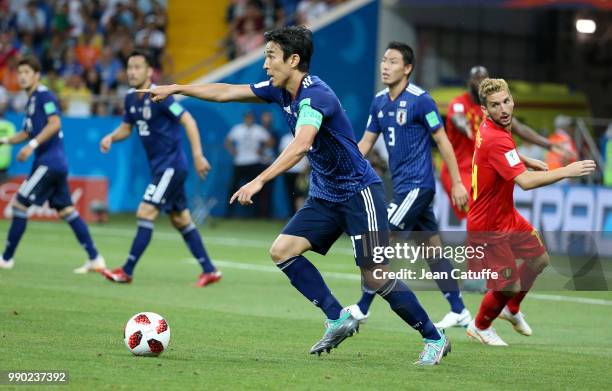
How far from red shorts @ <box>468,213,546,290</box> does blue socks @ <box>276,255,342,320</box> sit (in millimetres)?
1523

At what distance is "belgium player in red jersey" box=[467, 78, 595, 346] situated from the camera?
9219 mm

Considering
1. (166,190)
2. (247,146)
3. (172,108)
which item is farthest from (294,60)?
(247,146)

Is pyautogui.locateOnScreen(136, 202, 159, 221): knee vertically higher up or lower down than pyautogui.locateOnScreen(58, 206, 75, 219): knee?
higher up

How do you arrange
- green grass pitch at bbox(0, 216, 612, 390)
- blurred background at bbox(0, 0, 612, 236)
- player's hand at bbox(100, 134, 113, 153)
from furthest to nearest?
1. blurred background at bbox(0, 0, 612, 236)
2. player's hand at bbox(100, 134, 113, 153)
3. green grass pitch at bbox(0, 216, 612, 390)

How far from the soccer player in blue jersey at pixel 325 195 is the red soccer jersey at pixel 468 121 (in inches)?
157

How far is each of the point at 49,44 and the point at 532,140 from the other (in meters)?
18.8

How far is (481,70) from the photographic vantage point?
12.8 metres

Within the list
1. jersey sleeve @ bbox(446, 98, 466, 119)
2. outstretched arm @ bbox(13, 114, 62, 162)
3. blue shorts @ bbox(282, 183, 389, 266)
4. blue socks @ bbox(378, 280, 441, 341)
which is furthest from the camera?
outstretched arm @ bbox(13, 114, 62, 162)

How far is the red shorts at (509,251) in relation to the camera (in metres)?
9.63

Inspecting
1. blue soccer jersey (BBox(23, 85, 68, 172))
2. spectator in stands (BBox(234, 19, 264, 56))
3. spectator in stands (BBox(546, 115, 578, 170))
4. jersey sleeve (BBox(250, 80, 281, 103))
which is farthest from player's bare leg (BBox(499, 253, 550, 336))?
spectator in stands (BBox(234, 19, 264, 56))

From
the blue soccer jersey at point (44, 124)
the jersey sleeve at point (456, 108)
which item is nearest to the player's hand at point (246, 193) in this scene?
the jersey sleeve at point (456, 108)

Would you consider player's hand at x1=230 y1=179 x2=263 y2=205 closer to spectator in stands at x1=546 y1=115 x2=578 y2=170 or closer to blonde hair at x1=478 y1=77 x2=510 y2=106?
blonde hair at x1=478 y1=77 x2=510 y2=106

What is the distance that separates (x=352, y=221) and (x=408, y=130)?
2833 mm

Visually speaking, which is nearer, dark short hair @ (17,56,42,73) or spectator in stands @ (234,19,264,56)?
dark short hair @ (17,56,42,73)
